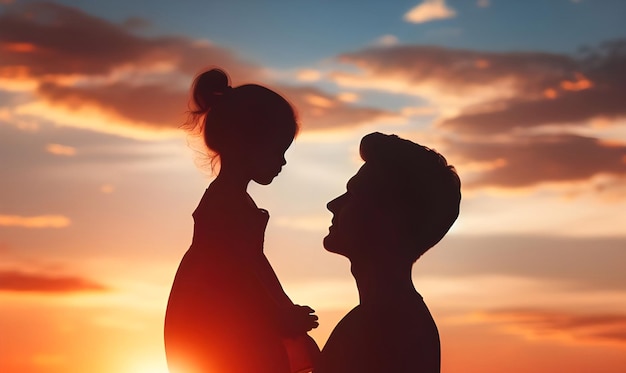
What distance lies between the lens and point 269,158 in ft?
21.8

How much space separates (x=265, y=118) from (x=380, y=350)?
2.64m

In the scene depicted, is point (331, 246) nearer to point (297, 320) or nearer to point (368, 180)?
point (368, 180)

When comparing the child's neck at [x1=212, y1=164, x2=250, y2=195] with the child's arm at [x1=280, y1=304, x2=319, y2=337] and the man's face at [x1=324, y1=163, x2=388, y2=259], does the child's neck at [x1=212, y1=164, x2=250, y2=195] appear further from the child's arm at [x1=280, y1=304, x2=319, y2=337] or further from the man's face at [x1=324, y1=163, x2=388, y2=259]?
the man's face at [x1=324, y1=163, x2=388, y2=259]

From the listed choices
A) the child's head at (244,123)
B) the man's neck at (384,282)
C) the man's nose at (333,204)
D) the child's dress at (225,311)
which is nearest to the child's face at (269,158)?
the child's head at (244,123)

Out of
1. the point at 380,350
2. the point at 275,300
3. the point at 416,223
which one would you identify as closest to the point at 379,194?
the point at 416,223

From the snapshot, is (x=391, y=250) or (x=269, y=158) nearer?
(x=391, y=250)

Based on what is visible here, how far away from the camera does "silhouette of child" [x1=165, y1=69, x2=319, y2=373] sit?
586cm

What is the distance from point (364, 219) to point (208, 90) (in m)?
2.61

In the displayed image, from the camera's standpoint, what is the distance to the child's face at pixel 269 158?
6.57 metres

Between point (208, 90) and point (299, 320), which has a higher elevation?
point (208, 90)

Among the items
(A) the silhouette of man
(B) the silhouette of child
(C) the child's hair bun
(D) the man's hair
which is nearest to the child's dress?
(B) the silhouette of child

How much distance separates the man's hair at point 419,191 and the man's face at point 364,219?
2.4 inches

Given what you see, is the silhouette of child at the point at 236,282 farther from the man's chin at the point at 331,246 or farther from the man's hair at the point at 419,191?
Result: the man's hair at the point at 419,191

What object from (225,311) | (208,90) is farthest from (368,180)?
(208,90)
